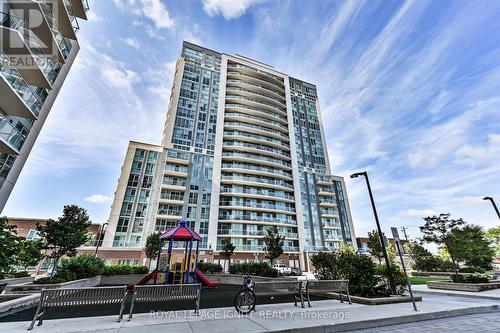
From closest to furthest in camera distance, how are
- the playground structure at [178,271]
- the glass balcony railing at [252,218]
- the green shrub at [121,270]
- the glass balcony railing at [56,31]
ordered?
the playground structure at [178,271], the glass balcony railing at [56,31], the green shrub at [121,270], the glass balcony railing at [252,218]

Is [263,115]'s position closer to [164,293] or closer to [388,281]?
[388,281]

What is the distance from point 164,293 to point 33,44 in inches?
720

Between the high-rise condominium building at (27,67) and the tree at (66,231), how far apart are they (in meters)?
3.86

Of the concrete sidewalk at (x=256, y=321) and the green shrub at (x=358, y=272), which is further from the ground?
the green shrub at (x=358, y=272)

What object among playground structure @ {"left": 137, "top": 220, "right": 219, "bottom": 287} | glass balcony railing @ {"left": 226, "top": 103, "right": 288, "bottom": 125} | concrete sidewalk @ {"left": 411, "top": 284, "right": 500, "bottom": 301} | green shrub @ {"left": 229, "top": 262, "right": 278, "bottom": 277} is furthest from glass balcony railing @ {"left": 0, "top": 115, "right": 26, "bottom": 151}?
glass balcony railing @ {"left": 226, "top": 103, "right": 288, "bottom": 125}

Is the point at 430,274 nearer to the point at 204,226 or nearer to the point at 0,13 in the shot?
the point at 204,226

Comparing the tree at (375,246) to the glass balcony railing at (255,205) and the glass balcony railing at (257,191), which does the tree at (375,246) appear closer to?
the glass balcony railing at (255,205)

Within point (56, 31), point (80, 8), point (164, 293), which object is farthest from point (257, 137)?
point (164, 293)

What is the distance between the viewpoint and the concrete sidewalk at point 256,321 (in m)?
4.97

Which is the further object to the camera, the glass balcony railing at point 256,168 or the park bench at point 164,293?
the glass balcony railing at point 256,168

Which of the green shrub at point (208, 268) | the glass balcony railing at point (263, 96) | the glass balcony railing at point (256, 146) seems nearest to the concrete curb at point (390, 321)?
the green shrub at point (208, 268)

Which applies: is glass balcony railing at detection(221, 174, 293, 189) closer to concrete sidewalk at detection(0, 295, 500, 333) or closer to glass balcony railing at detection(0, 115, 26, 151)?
glass balcony railing at detection(0, 115, 26, 151)

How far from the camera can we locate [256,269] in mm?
19688

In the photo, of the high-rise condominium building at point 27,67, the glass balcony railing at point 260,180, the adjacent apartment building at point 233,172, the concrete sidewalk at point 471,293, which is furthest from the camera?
the glass balcony railing at point 260,180
